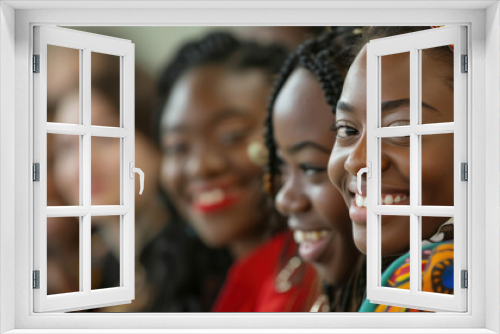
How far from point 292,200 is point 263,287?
74cm

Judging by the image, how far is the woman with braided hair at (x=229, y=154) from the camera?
12.6 ft

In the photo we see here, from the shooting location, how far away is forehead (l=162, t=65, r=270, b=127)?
3.84m

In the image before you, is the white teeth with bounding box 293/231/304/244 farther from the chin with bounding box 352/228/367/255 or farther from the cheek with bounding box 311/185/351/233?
the chin with bounding box 352/228/367/255

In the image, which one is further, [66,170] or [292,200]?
[66,170]

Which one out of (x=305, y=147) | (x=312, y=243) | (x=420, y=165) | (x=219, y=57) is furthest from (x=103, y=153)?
(x=420, y=165)

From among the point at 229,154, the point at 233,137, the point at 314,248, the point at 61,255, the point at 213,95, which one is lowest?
the point at 61,255

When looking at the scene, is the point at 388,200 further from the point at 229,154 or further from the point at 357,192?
Result: the point at 229,154

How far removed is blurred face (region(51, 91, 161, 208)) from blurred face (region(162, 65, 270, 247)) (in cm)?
18

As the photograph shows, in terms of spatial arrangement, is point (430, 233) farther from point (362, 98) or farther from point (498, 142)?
point (362, 98)

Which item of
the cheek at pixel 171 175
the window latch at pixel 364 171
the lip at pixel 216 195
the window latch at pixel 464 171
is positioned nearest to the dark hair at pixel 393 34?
the window latch at pixel 464 171

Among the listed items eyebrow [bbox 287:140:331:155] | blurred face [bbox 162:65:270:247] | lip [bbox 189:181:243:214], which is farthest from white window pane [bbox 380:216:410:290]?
lip [bbox 189:181:243:214]

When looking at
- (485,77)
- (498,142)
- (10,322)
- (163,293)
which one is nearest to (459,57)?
(485,77)

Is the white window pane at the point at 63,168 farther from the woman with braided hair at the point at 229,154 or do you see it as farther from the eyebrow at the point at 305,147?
the eyebrow at the point at 305,147

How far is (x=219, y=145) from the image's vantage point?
3.88 m
